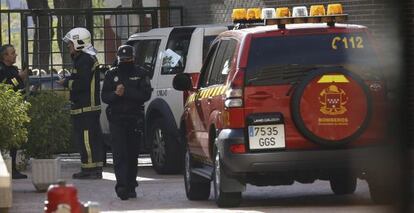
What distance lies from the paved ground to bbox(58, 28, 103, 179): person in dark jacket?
1.21 feet

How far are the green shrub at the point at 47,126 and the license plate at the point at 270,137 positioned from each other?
4990 millimetres

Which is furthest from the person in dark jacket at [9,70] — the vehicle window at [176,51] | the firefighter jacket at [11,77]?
the vehicle window at [176,51]

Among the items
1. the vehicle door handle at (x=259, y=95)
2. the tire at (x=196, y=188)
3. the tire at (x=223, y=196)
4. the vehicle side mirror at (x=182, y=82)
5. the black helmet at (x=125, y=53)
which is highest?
the black helmet at (x=125, y=53)

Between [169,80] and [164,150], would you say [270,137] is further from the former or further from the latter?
[169,80]

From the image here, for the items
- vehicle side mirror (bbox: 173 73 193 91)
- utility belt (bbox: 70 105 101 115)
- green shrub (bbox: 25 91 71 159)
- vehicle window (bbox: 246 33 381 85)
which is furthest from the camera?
utility belt (bbox: 70 105 101 115)

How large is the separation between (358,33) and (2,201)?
3884mm

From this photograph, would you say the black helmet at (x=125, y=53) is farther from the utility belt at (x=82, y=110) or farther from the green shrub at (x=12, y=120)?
the utility belt at (x=82, y=110)

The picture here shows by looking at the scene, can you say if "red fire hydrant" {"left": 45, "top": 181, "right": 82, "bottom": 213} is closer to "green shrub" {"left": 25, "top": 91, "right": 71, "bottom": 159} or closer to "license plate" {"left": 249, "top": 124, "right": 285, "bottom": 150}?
"license plate" {"left": 249, "top": 124, "right": 285, "bottom": 150}

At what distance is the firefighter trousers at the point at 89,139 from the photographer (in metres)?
16.5

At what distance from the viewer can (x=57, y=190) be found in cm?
508

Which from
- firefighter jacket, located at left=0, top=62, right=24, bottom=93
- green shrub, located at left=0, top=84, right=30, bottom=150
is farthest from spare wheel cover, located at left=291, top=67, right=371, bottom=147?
firefighter jacket, located at left=0, top=62, right=24, bottom=93

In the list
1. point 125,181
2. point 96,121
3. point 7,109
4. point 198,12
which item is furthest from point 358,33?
point 198,12

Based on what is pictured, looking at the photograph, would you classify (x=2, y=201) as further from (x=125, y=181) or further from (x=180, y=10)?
(x=180, y=10)

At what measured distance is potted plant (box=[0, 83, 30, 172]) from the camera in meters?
14.3
